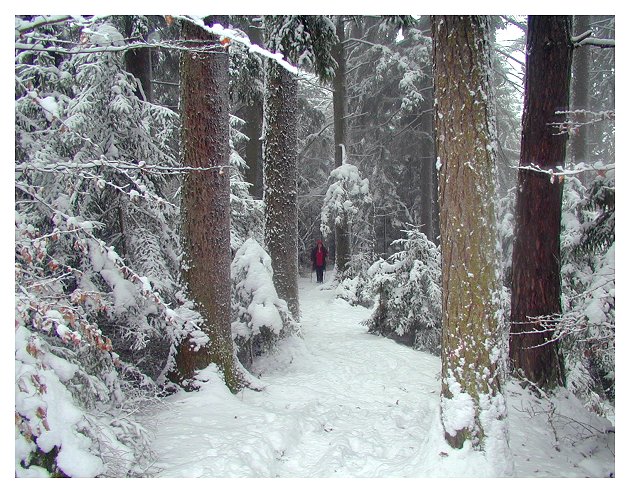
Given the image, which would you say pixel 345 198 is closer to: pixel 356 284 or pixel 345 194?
pixel 345 194

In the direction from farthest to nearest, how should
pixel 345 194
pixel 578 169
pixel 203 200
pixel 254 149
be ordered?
pixel 345 194, pixel 254 149, pixel 203 200, pixel 578 169

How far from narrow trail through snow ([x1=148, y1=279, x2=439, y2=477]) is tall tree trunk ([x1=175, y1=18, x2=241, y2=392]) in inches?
20.6

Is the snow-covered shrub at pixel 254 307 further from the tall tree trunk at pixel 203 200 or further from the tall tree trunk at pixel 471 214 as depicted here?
the tall tree trunk at pixel 471 214

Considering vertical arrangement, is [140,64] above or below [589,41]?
above

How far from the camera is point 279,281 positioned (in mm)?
7648

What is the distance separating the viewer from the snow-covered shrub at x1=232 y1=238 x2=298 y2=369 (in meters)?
5.86

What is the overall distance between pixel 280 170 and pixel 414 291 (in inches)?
135

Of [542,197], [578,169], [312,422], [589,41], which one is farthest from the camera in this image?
[542,197]

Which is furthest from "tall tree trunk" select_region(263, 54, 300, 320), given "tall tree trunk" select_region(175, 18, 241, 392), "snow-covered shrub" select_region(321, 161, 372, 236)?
"snow-covered shrub" select_region(321, 161, 372, 236)

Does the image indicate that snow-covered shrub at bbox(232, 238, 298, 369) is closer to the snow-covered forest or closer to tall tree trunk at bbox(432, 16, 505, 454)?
the snow-covered forest

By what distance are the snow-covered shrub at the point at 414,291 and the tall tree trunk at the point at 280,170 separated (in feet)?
6.02

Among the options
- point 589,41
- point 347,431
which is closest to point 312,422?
point 347,431

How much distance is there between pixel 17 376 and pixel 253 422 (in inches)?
92.3
